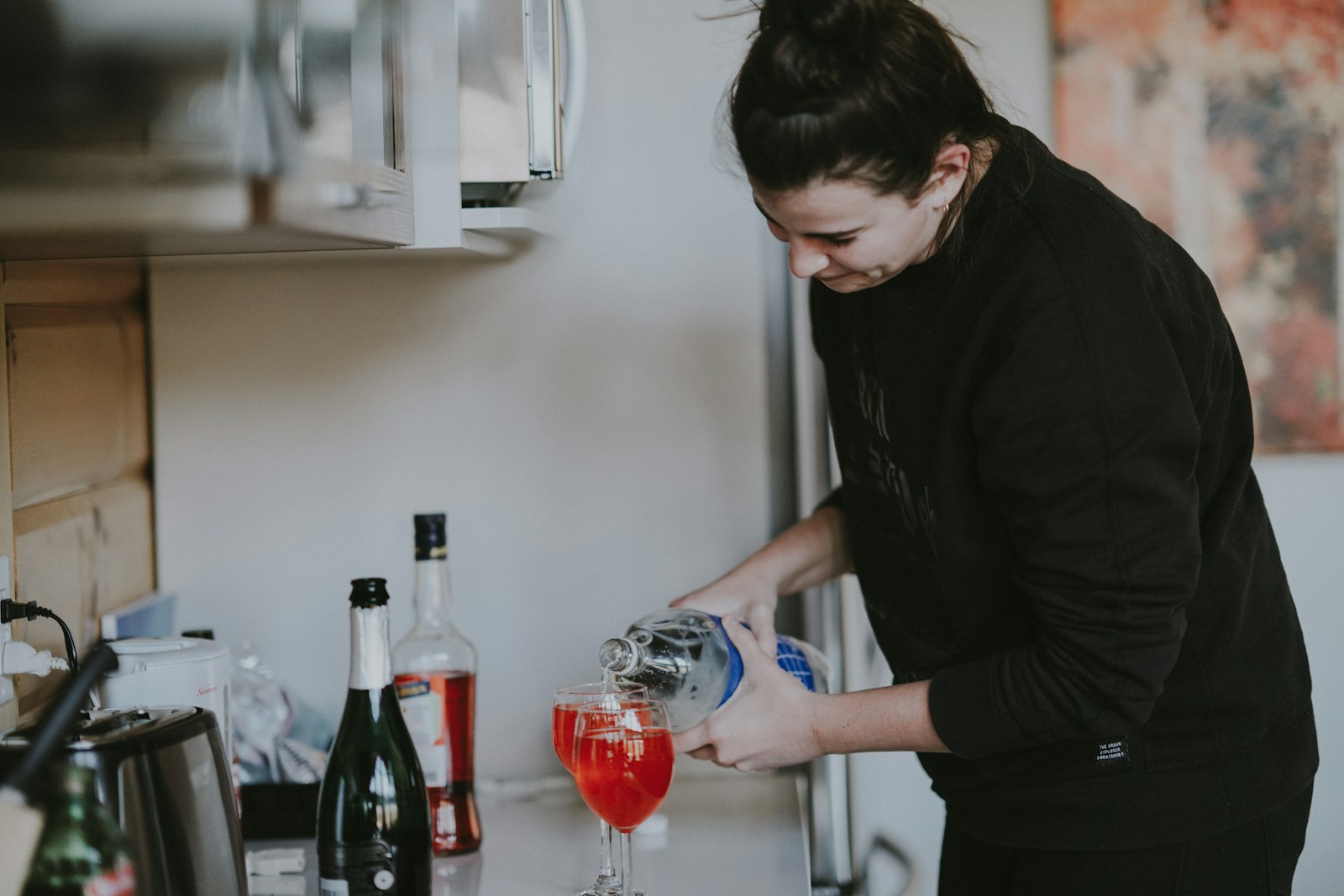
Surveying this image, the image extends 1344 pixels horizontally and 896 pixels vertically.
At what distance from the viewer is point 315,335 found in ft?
4.98

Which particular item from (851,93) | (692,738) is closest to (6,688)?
(692,738)

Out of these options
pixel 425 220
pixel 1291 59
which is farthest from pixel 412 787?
pixel 1291 59

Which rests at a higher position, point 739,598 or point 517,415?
point 517,415

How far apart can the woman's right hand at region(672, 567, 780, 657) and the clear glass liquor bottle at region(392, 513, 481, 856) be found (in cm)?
26

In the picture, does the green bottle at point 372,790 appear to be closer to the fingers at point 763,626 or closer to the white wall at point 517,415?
the fingers at point 763,626

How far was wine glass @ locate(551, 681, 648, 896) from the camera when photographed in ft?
3.30

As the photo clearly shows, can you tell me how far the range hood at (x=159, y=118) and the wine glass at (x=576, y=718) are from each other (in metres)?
0.51

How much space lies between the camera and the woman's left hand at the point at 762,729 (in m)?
1.04

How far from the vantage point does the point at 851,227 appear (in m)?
0.90

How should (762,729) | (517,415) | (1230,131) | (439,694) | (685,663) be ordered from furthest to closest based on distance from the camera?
(1230,131) → (517,415) → (439,694) → (685,663) → (762,729)

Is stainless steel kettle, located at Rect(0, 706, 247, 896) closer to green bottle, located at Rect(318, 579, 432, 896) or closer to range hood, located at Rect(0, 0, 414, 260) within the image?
green bottle, located at Rect(318, 579, 432, 896)

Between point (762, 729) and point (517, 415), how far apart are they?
62 cm

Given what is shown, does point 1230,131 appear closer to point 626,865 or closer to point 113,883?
point 626,865

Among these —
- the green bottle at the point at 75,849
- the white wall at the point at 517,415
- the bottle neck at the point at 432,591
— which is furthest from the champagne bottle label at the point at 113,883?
the white wall at the point at 517,415
